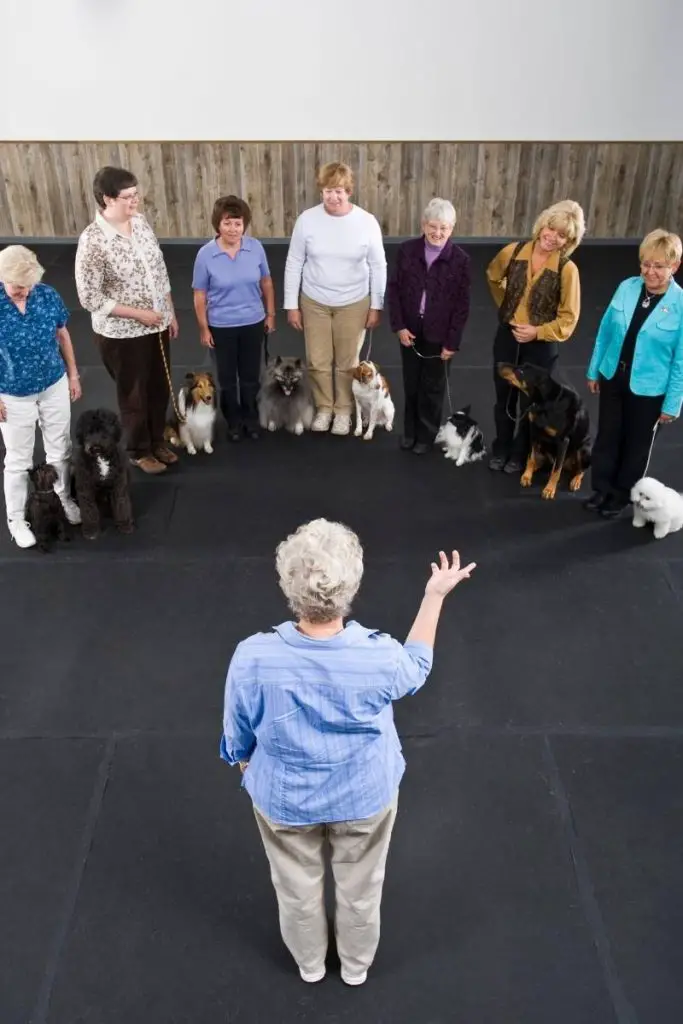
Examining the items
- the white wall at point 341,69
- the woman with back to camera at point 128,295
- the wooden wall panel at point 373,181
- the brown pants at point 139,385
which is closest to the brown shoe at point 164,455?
the brown pants at point 139,385

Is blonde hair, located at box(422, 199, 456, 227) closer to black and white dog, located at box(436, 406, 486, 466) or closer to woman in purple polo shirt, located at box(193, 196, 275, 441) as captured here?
woman in purple polo shirt, located at box(193, 196, 275, 441)

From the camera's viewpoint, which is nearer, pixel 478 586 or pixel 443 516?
pixel 478 586

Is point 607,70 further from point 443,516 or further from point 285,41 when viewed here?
point 443,516

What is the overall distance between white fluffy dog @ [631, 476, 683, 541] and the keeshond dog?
208 cm

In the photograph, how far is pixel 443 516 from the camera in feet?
15.3

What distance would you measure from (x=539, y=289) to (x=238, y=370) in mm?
1851

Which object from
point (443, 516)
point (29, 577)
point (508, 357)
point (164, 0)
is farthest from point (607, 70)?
point (29, 577)

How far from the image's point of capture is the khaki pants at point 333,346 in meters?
4.96

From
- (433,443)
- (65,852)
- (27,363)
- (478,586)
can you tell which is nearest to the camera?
(65,852)

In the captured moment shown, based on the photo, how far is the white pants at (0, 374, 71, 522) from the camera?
400 centimetres

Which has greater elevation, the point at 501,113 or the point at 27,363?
the point at 501,113

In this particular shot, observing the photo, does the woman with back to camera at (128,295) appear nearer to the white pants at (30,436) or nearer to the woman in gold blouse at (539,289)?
the white pants at (30,436)

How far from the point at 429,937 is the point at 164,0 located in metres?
7.51

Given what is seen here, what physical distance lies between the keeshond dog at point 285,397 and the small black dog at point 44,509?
1532mm
